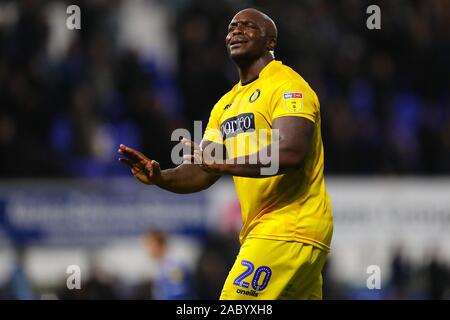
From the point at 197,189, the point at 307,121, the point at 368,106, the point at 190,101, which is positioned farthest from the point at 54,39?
the point at 307,121

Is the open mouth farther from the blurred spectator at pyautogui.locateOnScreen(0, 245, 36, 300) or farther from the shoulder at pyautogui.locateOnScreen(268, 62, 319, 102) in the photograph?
the blurred spectator at pyautogui.locateOnScreen(0, 245, 36, 300)

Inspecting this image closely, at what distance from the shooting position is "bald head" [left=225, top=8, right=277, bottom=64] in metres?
7.04

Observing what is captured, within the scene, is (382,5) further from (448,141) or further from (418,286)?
(418,286)

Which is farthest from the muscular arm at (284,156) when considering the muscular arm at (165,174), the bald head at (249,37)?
the bald head at (249,37)

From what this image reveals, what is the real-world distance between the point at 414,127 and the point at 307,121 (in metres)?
9.57

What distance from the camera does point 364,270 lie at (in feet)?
46.7

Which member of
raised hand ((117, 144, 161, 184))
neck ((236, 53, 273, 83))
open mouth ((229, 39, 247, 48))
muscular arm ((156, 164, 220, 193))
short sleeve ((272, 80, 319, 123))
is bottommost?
muscular arm ((156, 164, 220, 193))

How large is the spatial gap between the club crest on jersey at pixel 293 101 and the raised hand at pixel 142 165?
3.26 ft

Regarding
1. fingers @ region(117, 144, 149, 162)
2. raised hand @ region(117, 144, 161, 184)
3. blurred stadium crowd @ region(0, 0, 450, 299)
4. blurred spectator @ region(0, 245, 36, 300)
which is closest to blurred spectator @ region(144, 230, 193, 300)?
blurred stadium crowd @ region(0, 0, 450, 299)

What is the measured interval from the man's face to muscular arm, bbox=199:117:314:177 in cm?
79

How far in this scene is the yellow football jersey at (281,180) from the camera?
21.9 feet

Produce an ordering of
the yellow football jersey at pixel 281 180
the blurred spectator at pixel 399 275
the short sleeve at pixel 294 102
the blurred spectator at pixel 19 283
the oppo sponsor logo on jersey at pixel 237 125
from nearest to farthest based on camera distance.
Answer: the short sleeve at pixel 294 102, the yellow football jersey at pixel 281 180, the oppo sponsor logo on jersey at pixel 237 125, the blurred spectator at pixel 19 283, the blurred spectator at pixel 399 275

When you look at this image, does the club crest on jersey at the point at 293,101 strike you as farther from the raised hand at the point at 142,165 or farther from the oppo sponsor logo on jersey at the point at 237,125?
the raised hand at the point at 142,165

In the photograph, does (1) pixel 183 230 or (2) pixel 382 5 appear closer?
(1) pixel 183 230
